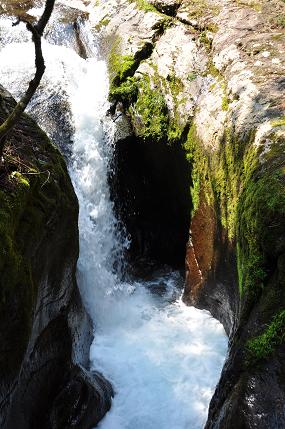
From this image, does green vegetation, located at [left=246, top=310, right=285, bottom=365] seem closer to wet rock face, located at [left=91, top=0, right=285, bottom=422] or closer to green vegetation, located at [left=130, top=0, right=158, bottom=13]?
wet rock face, located at [left=91, top=0, right=285, bottom=422]

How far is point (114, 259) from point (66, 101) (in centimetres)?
331

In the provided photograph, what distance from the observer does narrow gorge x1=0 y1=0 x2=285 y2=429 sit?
13.5ft

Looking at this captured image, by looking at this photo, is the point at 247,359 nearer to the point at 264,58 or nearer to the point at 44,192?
the point at 44,192

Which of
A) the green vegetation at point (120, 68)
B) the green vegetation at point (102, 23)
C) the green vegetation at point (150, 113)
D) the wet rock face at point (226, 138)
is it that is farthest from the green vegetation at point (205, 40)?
the green vegetation at point (102, 23)

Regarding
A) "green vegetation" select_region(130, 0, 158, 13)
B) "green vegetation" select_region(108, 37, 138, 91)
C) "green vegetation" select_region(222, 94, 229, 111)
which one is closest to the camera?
"green vegetation" select_region(222, 94, 229, 111)

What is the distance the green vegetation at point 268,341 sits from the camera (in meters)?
3.52

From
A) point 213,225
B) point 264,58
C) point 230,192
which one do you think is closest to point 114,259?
point 213,225

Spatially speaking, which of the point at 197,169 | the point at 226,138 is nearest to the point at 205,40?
the point at 197,169

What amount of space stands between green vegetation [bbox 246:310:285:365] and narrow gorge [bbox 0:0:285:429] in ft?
0.05

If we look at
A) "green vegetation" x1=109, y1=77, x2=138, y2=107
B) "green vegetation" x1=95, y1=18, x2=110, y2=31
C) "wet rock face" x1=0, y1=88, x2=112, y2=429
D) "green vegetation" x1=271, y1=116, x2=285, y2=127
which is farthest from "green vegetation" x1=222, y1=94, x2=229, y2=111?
"green vegetation" x1=95, y1=18, x2=110, y2=31

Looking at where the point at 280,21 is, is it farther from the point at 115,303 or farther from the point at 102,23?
the point at 115,303

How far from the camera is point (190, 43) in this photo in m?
8.94

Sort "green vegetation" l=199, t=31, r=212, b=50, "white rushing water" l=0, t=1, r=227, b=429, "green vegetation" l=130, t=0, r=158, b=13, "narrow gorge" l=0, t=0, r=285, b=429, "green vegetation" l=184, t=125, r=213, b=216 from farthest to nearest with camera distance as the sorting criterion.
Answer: "green vegetation" l=130, t=0, r=158, b=13, "green vegetation" l=199, t=31, r=212, b=50, "green vegetation" l=184, t=125, r=213, b=216, "white rushing water" l=0, t=1, r=227, b=429, "narrow gorge" l=0, t=0, r=285, b=429

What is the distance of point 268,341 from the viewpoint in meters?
3.58
